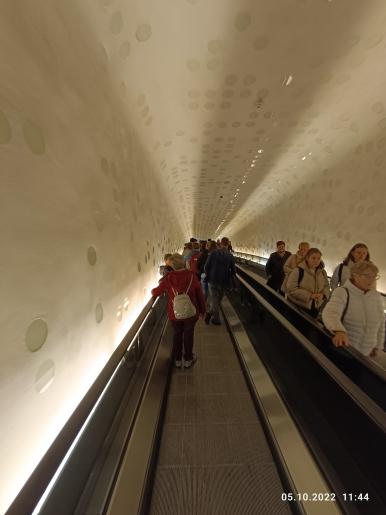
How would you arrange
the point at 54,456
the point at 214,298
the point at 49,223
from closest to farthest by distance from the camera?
1. the point at 54,456
2. the point at 49,223
3. the point at 214,298

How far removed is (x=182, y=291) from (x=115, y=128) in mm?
2288

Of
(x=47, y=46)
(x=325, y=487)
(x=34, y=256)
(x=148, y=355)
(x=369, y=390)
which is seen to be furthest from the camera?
(x=148, y=355)

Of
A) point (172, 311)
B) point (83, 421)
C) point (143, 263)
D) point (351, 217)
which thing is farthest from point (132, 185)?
point (351, 217)

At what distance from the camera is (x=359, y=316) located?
2.19m

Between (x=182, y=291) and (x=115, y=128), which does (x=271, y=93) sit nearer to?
(x=115, y=128)

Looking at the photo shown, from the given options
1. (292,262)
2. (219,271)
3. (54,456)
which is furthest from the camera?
(219,271)

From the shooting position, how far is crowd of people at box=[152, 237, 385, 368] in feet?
7.16

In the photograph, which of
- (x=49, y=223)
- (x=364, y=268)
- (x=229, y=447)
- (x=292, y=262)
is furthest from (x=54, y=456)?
(x=292, y=262)

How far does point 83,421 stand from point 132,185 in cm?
330

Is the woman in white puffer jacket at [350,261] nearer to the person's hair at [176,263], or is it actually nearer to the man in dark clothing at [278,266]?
the man in dark clothing at [278,266]

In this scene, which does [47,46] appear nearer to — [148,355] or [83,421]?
[83,421]

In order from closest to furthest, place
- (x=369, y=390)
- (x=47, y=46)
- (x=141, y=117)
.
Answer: (x=47, y=46) < (x=369, y=390) < (x=141, y=117)

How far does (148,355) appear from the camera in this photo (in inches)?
142

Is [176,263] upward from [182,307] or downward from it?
upward
